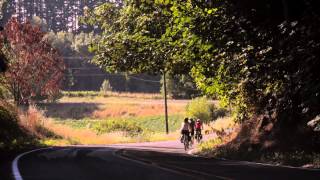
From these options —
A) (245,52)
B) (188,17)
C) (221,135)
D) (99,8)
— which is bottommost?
(221,135)

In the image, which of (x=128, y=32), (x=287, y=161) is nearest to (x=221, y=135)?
(x=128, y=32)

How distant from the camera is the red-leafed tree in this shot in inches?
1884

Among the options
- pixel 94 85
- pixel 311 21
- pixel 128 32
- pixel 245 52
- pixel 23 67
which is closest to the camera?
pixel 311 21

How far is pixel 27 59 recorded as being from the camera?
161ft

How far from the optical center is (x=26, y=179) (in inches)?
441

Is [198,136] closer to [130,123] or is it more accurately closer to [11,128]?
[11,128]

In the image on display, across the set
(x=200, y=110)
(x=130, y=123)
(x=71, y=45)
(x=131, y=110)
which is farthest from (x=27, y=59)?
(x=71, y=45)

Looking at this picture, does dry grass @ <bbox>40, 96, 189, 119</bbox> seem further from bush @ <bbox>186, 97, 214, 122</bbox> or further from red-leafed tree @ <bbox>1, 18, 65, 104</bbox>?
red-leafed tree @ <bbox>1, 18, 65, 104</bbox>

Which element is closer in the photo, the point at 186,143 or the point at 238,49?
the point at 238,49

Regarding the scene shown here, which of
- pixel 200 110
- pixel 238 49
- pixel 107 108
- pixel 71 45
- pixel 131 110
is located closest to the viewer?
pixel 238 49

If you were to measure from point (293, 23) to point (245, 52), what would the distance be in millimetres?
3207

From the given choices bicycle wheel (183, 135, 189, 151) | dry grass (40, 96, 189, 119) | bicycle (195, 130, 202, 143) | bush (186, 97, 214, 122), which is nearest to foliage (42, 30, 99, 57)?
dry grass (40, 96, 189, 119)

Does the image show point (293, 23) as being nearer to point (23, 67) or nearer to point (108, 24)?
point (108, 24)

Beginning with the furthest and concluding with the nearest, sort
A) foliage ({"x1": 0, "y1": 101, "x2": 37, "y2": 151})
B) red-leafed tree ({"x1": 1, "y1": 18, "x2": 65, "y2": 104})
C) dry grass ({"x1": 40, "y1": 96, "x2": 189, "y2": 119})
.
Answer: dry grass ({"x1": 40, "y1": 96, "x2": 189, "y2": 119}), red-leafed tree ({"x1": 1, "y1": 18, "x2": 65, "y2": 104}), foliage ({"x1": 0, "y1": 101, "x2": 37, "y2": 151})
